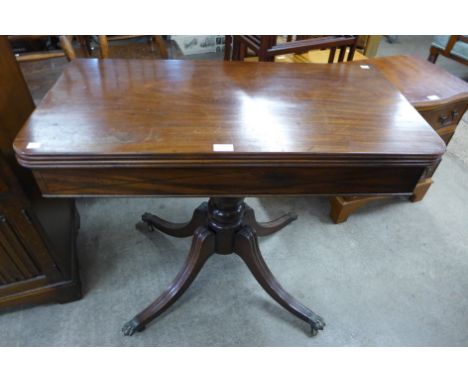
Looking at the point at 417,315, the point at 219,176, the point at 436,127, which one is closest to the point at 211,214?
the point at 219,176

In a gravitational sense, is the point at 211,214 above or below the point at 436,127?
below

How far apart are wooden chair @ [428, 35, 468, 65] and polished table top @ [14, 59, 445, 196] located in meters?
2.29

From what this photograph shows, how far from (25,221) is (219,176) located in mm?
606

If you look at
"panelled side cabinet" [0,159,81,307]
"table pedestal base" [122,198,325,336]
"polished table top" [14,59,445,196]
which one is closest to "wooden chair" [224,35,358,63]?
"polished table top" [14,59,445,196]

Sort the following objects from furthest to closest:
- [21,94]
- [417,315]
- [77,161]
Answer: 1. [417,315]
2. [21,94]
3. [77,161]

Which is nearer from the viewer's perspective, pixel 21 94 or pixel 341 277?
pixel 21 94

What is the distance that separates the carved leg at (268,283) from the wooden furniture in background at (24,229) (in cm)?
58

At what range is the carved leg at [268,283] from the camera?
1.05 m

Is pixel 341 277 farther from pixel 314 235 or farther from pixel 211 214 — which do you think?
pixel 211 214

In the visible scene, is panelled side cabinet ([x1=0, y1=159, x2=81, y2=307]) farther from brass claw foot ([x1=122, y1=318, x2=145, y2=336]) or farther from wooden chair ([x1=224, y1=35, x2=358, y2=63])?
wooden chair ([x1=224, y1=35, x2=358, y2=63])

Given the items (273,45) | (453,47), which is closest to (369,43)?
(453,47)

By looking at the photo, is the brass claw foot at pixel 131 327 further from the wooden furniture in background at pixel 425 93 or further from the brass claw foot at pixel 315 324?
the wooden furniture in background at pixel 425 93

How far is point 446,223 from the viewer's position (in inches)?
60.4

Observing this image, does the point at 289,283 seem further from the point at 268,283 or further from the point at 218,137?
the point at 218,137
